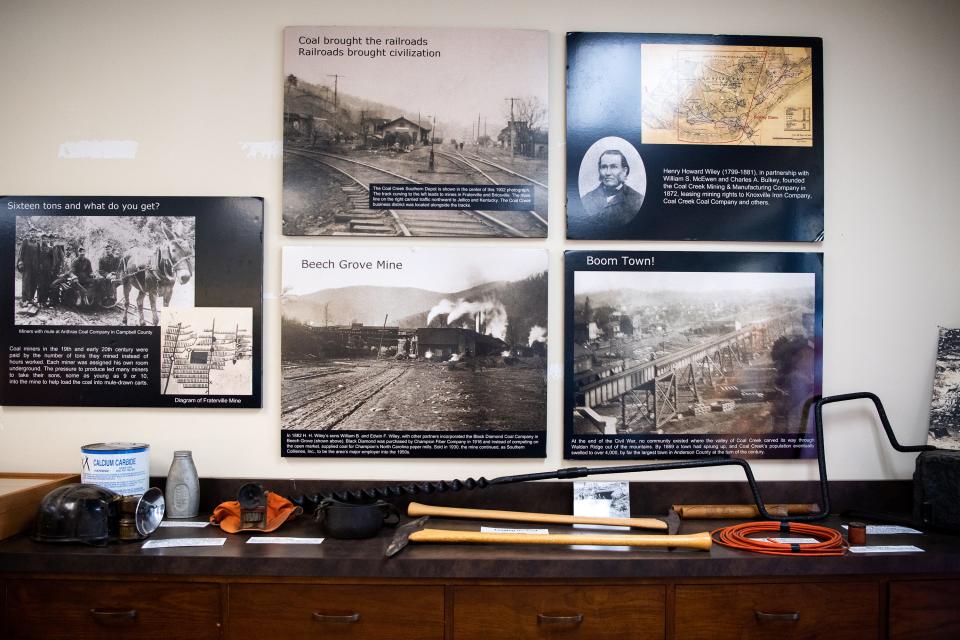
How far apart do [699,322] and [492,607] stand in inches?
51.7

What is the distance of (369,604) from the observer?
196 cm

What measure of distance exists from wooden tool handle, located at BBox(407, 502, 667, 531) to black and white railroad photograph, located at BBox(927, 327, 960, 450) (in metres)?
1.20

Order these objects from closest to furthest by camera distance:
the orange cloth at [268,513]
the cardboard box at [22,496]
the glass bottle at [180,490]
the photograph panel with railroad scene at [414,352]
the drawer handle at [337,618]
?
the drawer handle at [337,618] → the cardboard box at [22,496] → the orange cloth at [268,513] → the glass bottle at [180,490] → the photograph panel with railroad scene at [414,352]

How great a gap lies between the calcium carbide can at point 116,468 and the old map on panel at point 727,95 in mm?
2270

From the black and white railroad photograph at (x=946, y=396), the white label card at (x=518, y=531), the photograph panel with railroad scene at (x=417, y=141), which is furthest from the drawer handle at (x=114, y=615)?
the black and white railroad photograph at (x=946, y=396)

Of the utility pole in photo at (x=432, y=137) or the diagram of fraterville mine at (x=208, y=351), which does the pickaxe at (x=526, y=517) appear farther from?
the utility pole in photo at (x=432, y=137)

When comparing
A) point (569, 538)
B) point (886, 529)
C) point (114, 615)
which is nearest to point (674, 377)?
point (569, 538)

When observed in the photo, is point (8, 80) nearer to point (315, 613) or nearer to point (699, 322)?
point (315, 613)

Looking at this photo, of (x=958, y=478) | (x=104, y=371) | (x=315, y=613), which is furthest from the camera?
(x=104, y=371)

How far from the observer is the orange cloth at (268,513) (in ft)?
7.24

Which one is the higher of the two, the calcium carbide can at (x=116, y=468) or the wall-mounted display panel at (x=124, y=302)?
the wall-mounted display panel at (x=124, y=302)

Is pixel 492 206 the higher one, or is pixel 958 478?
pixel 492 206

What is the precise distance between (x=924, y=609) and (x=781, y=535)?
0.45 m

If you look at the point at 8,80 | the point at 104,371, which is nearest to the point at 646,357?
the point at 104,371
